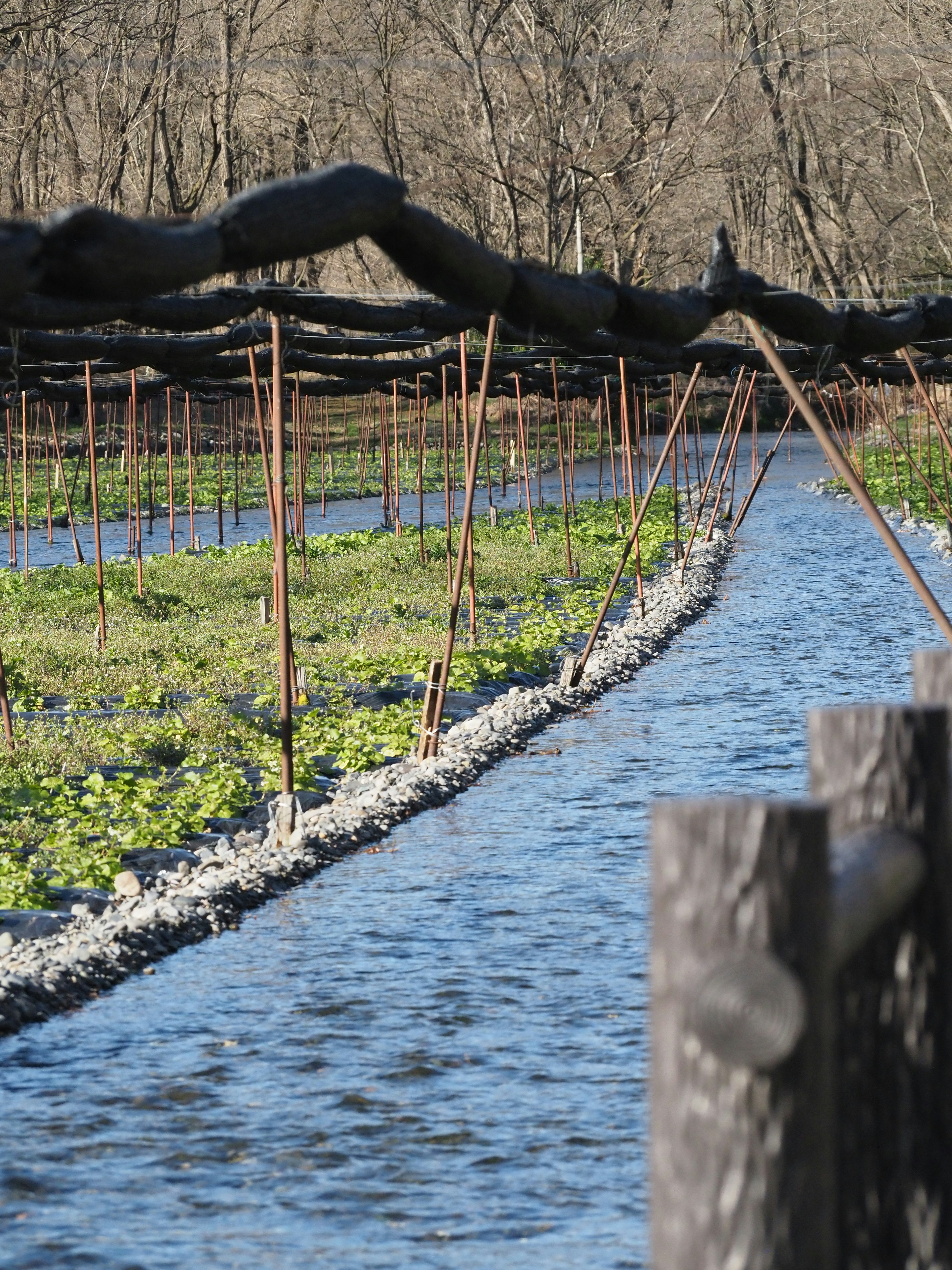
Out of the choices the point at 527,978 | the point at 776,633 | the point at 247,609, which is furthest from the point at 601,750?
the point at 247,609

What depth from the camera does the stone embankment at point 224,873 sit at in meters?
6.25

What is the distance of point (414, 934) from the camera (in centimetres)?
701

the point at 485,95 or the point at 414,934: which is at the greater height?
the point at 485,95

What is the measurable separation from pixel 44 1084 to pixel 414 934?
6.77ft

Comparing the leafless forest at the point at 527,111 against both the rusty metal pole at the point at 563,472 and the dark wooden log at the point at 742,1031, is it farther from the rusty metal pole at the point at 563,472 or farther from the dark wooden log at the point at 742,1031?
the dark wooden log at the point at 742,1031

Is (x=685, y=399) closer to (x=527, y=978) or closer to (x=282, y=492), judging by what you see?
(x=282, y=492)

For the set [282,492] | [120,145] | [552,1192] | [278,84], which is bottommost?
[552,1192]

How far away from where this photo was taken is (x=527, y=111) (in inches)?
1547

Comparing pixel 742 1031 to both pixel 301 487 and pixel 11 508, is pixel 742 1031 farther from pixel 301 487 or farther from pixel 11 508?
pixel 11 508

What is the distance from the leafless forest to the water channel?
27.1 meters

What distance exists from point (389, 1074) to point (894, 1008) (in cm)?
310

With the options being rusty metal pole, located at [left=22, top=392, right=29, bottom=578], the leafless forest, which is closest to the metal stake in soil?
rusty metal pole, located at [left=22, top=392, right=29, bottom=578]

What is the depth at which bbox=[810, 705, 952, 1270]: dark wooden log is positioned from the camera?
2.51m

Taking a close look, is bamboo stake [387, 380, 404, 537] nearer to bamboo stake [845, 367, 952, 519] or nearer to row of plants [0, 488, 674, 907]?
row of plants [0, 488, 674, 907]
